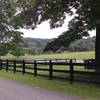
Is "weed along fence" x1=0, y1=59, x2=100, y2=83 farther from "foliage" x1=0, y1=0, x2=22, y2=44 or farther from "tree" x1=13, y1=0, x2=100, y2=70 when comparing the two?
"foliage" x1=0, y1=0, x2=22, y2=44

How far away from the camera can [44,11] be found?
22109 millimetres

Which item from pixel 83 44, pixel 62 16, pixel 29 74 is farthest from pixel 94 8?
pixel 83 44

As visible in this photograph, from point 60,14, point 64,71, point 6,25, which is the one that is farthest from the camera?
point 6,25

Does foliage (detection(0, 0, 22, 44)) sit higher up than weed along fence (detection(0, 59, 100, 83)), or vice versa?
foliage (detection(0, 0, 22, 44))

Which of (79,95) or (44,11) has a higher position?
(44,11)

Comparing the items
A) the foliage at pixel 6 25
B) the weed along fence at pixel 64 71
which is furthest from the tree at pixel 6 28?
the weed along fence at pixel 64 71

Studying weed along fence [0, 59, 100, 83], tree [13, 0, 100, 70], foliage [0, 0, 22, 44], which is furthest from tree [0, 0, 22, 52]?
tree [13, 0, 100, 70]

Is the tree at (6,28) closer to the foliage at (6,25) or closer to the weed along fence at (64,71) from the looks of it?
the foliage at (6,25)

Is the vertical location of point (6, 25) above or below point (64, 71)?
above

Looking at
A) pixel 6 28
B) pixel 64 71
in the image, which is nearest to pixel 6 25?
pixel 6 28

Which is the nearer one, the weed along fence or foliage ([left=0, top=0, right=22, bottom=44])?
the weed along fence

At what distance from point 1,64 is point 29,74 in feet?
27.3

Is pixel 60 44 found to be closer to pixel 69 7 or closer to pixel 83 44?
pixel 69 7

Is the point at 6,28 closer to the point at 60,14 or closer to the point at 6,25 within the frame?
the point at 6,25
